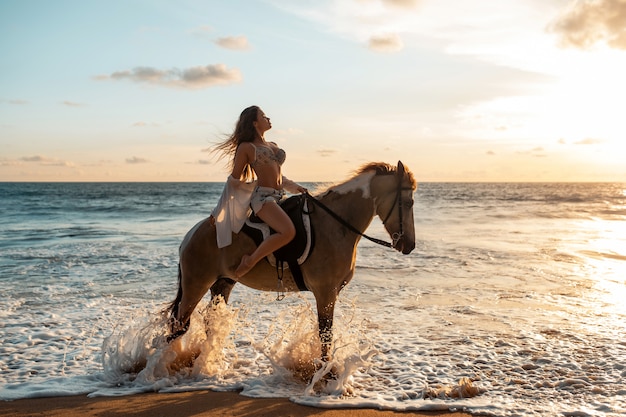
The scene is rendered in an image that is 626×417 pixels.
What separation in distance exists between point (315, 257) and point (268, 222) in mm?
555

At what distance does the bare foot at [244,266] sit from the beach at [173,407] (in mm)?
1169

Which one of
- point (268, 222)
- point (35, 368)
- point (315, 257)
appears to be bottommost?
point (35, 368)

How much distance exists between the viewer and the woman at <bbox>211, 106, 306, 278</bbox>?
193 inches

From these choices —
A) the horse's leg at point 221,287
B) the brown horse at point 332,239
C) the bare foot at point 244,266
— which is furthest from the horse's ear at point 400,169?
the horse's leg at point 221,287

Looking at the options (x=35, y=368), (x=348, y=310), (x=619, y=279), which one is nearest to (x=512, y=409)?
(x=348, y=310)

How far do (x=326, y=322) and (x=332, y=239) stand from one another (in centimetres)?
80

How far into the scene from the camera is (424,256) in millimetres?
14602

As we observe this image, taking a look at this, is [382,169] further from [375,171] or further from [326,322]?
[326,322]

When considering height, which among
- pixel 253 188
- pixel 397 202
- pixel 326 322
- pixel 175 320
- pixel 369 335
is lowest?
pixel 369 335

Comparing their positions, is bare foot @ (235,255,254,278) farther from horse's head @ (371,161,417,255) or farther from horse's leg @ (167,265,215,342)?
horse's head @ (371,161,417,255)

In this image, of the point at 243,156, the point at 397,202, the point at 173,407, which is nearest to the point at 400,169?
the point at 397,202

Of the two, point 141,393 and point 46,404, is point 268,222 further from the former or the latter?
point 46,404

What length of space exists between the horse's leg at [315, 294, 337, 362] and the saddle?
287 mm

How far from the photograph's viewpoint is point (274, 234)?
4.91 m
